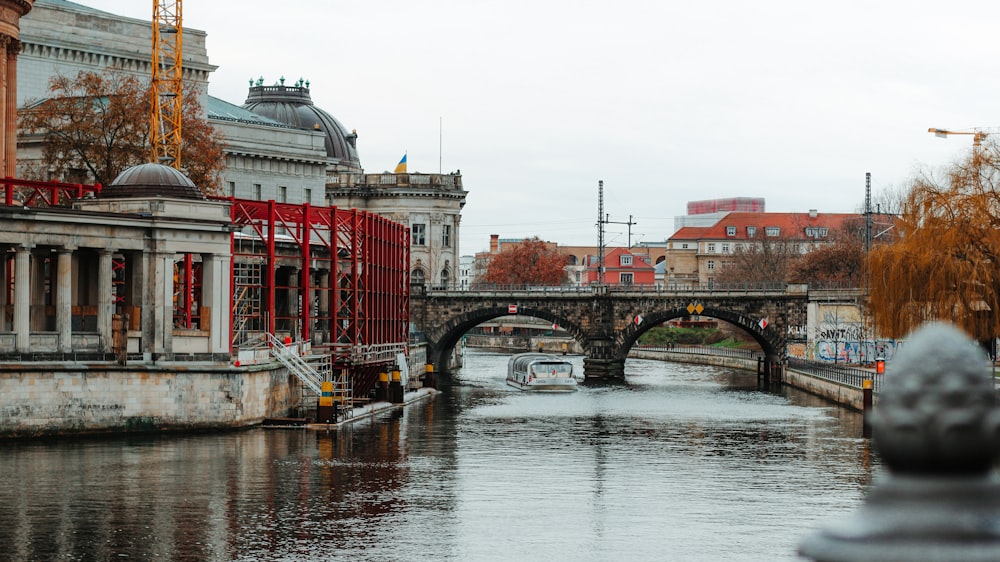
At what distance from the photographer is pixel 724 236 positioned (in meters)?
188

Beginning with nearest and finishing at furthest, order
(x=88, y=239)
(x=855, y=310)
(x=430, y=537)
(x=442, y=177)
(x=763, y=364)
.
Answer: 1. (x=430, y=537)
2. (x=88, y=239)
3. (x=855, y=310)
4. (x=763, y=364)
5. (x=442, y=177)

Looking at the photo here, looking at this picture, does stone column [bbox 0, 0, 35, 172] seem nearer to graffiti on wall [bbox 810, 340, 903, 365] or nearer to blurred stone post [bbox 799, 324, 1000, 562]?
graffiti on wall [bbox 810, 340, 903, 365]

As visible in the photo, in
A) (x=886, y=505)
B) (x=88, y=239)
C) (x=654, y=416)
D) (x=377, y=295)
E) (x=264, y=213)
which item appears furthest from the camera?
(x=377, y=295)

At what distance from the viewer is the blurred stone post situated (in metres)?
4.14

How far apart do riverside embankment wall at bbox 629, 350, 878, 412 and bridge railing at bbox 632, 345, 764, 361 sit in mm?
755

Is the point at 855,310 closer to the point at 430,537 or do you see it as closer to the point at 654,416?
the point at 654,416

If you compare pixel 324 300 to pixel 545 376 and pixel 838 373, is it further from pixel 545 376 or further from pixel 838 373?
pixel 838 373

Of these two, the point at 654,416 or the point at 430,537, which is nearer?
the point at 430,537

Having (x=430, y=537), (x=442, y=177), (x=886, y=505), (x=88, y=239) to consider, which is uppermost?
(x=442, y=177)

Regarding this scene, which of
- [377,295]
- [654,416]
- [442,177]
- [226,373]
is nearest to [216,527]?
[226,373]

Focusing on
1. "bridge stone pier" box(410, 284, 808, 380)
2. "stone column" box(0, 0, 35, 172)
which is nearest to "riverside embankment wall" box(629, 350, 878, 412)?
A: "bridge stone pier" box(410, 284, 808, 380)

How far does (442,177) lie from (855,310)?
51.8 metres

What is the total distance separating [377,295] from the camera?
78.0 m

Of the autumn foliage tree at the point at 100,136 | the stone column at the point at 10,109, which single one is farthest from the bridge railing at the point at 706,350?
the stone column at the point at 10,109
